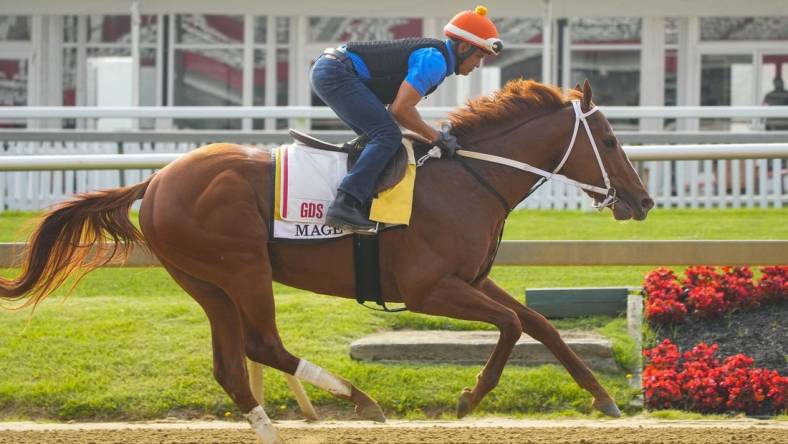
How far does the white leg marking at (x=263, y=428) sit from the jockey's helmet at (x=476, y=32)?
2.11 metres

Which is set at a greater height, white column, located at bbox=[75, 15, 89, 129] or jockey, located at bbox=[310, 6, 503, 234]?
white column, located at bbox=[75, 15, 89, 129]

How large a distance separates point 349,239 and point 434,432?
1217 mm

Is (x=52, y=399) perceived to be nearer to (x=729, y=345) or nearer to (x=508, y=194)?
(x=508, y=194)

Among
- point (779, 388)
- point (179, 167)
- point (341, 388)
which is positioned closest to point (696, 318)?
point (779, 388)

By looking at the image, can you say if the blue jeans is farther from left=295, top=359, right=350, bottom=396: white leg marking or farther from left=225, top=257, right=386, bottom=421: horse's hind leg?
left=295, top=359, right=350, bottom=396: white leg marking

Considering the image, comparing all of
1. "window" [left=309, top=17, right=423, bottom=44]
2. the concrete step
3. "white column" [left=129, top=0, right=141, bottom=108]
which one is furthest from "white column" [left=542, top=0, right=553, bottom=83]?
the concrete step

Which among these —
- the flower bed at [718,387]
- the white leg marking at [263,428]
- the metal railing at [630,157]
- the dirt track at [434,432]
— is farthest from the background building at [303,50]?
the white leg marking at [263,428]

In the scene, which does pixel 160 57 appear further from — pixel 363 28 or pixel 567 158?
pixel 567 158

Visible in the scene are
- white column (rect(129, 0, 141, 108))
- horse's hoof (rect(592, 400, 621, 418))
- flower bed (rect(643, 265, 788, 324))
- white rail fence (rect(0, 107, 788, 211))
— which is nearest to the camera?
horse's hoof (rect(592, 400, 621, 418))

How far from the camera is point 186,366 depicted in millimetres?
7656

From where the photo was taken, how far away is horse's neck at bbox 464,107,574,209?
6.46 metres

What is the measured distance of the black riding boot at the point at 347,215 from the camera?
237 inches

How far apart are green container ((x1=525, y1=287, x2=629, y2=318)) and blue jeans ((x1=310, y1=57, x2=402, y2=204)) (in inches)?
103

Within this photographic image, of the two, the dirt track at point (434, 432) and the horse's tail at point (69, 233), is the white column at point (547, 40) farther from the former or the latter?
the horse's tail at point (69, 233)
